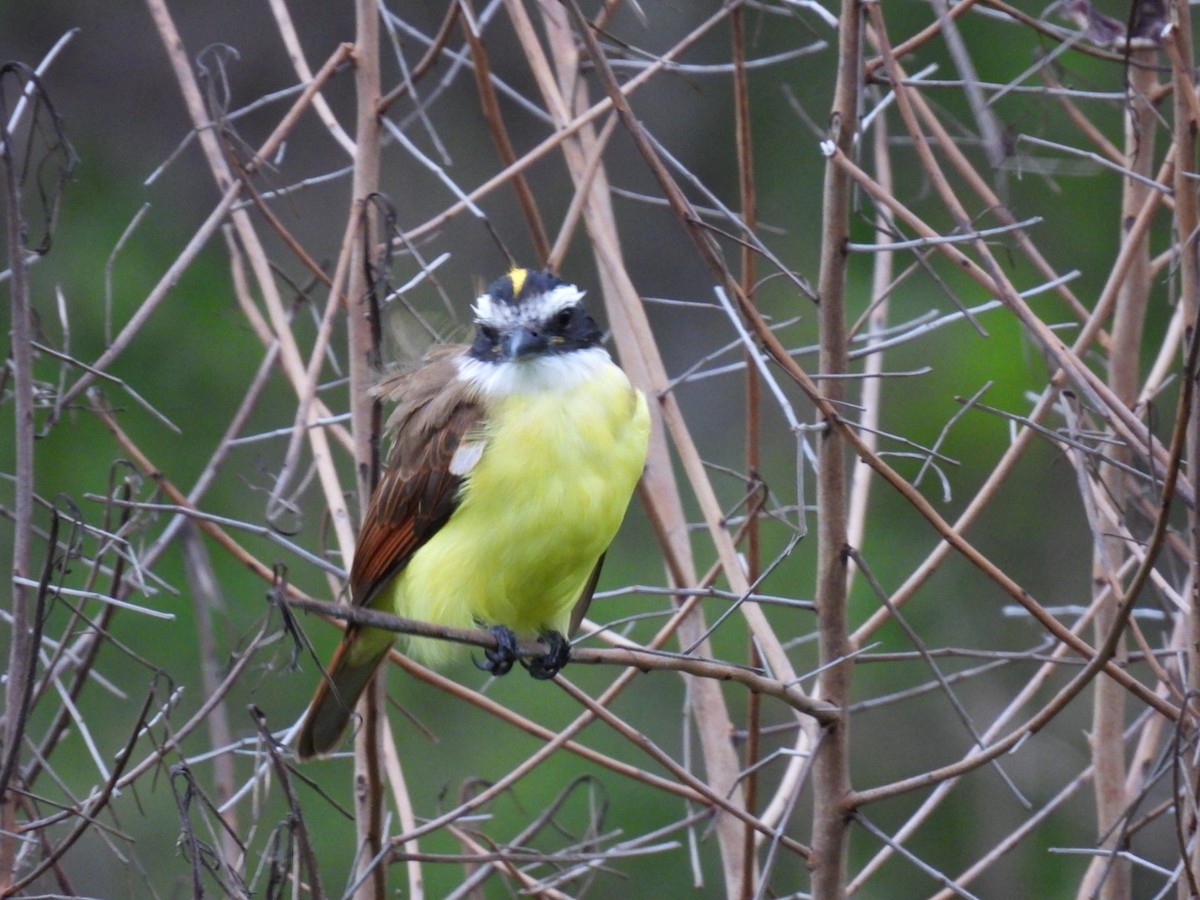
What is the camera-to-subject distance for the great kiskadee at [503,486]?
313 centimetres

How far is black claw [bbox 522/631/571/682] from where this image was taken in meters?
3.19

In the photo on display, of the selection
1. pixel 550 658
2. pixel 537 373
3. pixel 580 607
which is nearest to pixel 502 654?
pixel 550 658

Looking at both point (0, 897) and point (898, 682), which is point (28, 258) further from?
point (898, 682)

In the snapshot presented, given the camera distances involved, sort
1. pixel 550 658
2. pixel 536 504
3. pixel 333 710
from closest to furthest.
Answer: pixel 536 504 → pixel 550 658 → pixel 333 710

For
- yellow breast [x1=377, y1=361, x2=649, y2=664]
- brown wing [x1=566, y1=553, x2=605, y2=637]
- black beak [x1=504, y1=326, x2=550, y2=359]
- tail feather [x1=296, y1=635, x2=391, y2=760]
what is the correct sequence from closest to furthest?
yellow breast [x1=377, y1=361, x2=649, y2=664]
black beak [x1=504, y1=326, x2=550, y2=359]
tail feather [x1=296, y1=635, x2=391, y2=760]
brown wing [x1=566, y1=553, x2=605, y2=637]

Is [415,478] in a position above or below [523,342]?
below

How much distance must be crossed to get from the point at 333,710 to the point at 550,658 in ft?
1.85

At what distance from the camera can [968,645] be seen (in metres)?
7.72

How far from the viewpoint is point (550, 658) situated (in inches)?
128

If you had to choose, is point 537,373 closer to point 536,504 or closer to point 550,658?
point 536,504

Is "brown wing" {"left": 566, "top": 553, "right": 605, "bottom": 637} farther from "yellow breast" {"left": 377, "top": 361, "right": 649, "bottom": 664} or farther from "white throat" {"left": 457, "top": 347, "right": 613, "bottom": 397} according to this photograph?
"white throat" {"left": 457, "top": 347, "right": 613, "bottom": 397}

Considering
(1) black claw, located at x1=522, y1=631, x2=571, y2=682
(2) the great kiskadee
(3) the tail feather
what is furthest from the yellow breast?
(3) the tail feather

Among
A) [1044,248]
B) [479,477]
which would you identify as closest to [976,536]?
[1044,248]

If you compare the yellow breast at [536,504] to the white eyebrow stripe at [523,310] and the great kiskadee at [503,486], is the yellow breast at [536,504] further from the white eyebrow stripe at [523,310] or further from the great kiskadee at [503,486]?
the white eyebrow stripe at [523,310]
